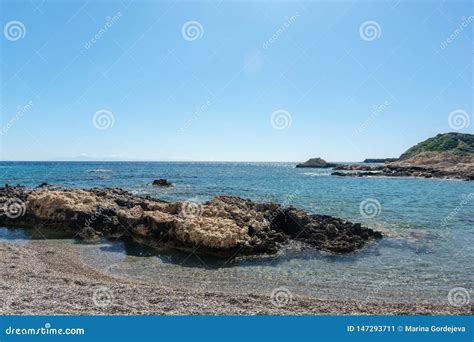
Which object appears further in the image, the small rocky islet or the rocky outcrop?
the small rocky islet

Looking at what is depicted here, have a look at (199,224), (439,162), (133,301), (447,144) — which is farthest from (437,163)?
(133,301)

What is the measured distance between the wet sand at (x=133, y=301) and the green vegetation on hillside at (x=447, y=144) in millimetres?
135872

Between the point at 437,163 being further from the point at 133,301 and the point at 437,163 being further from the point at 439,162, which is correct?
the point at 133,301

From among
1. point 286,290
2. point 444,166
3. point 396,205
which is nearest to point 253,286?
point 286,290

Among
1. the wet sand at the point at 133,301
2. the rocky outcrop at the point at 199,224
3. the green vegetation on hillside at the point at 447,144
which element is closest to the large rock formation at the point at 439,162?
the green vegetation on hillside at the point at 447,144

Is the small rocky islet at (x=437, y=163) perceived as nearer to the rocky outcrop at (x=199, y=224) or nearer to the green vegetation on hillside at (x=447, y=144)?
the green vegetation on hillside at (x=447, y=144)

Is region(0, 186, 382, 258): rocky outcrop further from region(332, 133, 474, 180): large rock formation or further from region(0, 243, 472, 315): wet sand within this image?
region(332, 133, 474, 180): large rock formation

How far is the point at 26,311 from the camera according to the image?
10797 mm

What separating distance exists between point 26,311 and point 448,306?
13.2m

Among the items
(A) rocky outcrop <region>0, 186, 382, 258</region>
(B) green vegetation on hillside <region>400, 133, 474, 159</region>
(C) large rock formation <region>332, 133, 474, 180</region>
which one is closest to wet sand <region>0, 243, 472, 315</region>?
(A) rocky outcrop <region>0, 186, 382, 258</region>

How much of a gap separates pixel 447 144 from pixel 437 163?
151 feet

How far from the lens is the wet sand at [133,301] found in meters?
11.4

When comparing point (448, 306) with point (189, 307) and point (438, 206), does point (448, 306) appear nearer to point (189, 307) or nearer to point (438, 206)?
point (189, 307)

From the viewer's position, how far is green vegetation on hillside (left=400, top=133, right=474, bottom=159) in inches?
5379
